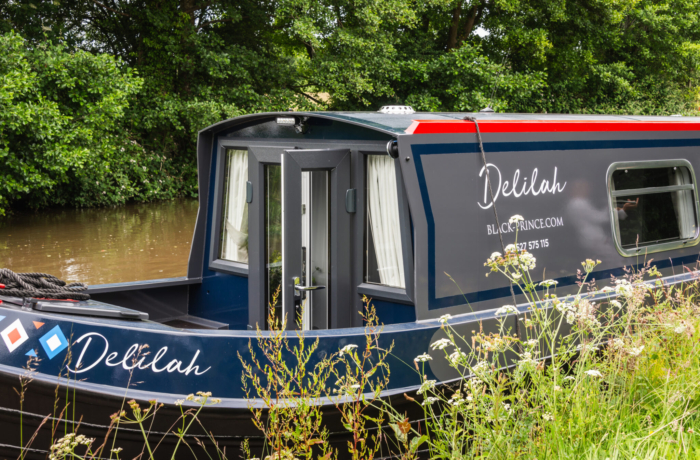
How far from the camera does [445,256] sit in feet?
12.3

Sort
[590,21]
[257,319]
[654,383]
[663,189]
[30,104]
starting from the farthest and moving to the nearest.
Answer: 1. [590,21]
2. [30,104]
3. [663,189]
4. [257,319]
5. [654,383]

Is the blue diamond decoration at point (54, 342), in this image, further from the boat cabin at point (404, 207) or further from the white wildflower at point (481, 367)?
the white wildflower at point (481, 367)

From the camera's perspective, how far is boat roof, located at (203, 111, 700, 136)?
3686 mm

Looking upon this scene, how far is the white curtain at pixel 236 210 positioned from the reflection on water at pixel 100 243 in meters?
4.94

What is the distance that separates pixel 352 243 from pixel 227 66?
522 inches

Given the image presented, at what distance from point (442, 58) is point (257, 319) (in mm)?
14638

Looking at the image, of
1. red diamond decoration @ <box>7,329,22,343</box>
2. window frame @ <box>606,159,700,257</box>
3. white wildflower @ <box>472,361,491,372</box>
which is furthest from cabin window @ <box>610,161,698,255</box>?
red diamond decoration @ <box>7,329,22,343</box>

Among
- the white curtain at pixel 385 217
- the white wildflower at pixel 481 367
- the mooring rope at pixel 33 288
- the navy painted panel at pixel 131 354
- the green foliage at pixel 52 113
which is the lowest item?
Result: the navy painted panel at pixel 131 354

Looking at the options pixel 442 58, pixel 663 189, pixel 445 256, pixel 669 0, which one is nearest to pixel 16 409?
pixel 445 256

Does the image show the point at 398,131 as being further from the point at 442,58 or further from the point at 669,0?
the point at 669,0

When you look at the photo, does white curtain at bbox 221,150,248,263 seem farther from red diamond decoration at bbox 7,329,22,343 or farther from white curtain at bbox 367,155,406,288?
red diamond decoration at bbox 7,329,22,343

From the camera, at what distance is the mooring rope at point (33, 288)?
351 cm

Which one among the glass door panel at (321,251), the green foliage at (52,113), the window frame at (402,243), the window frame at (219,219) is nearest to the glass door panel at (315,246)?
the glass door panel at (321,251)

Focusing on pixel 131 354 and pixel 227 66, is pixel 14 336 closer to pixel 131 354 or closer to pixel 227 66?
pixel 131 354
